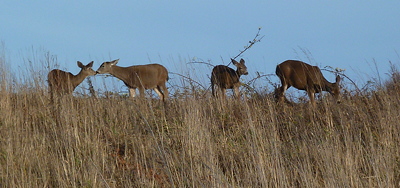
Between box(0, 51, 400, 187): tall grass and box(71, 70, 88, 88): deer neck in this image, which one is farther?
box(71, 70, 88, 88): deer neck

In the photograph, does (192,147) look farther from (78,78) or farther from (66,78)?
(78,78)

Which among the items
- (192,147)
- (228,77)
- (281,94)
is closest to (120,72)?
(228,77)

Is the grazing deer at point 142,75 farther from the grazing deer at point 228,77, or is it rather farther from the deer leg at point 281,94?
the deer leg at point 281,94


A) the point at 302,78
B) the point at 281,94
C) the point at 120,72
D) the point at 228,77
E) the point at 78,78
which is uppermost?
the point at 120,72

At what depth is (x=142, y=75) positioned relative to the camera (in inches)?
621

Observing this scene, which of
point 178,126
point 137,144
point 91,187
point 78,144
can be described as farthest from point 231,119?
point 91,187

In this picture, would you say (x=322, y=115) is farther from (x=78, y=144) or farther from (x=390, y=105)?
(x=78, y=144)

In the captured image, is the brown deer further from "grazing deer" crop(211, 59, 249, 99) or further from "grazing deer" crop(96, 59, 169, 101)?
"grazing deer" crop(211, 59, 249, 99)

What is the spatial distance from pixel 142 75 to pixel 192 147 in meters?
9.41

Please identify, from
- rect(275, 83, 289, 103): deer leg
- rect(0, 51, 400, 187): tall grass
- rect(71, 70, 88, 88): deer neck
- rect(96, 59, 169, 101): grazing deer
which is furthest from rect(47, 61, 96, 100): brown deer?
rect(275, 83, 289, 103): deer leg

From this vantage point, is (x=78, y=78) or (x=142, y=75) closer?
(x=78, y=78)

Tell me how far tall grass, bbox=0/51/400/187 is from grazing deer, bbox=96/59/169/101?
5.52 meters

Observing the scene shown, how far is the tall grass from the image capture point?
5.67m

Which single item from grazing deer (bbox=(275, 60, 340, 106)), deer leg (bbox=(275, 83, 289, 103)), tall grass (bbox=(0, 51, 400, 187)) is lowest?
tall grass (bbox=(0, 51, 400, 187))
